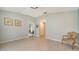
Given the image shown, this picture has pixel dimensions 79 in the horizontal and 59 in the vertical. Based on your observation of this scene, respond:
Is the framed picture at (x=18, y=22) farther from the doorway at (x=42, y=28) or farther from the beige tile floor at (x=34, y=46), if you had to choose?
the doorway at (x=42, y=28)

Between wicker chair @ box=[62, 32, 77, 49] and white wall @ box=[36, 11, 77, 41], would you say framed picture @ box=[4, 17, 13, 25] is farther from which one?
wicker chair @ box=[62, 32, 77, 49]

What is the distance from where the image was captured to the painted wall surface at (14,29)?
7.48ft

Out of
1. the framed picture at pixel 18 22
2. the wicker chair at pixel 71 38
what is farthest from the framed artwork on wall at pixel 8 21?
the wicker chair at pixel 71 38

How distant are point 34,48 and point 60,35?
0.78m

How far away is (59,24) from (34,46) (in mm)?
906

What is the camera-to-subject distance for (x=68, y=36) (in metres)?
2.31

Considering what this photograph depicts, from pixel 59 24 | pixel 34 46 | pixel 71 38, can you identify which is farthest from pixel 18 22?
pixel 71 38

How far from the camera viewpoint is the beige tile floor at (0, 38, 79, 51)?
7.51 feet

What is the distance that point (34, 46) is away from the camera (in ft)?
7.85

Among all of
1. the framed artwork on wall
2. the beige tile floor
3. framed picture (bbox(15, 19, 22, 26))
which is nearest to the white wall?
the beige tile floor

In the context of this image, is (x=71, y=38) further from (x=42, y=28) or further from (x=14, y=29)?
(x=14, y=29)

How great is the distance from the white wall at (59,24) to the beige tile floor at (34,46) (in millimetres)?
189

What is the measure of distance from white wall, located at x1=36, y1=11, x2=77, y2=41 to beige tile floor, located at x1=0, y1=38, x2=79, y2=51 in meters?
0.19
